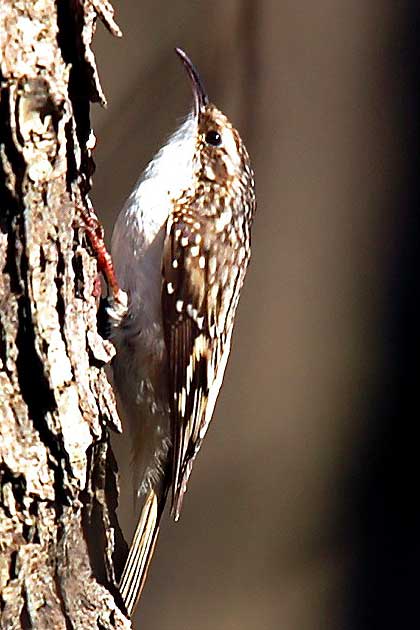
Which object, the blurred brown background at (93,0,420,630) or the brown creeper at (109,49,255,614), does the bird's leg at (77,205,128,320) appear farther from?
the blurred brown background at (93,0,420,630)

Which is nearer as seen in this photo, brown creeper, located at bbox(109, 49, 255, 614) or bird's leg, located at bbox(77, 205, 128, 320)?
bird's leg, located at bbox(77, 205, 128, 320)

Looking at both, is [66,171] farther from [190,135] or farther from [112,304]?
[190,135]

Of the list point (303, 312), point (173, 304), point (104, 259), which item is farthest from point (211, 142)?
point (303, 312)

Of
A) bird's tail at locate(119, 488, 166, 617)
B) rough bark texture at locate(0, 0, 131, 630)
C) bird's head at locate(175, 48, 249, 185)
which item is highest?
bird's head at locate(175, 48, 249, 185)

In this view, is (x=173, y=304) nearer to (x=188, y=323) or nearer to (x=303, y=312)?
(x=188, y=323)

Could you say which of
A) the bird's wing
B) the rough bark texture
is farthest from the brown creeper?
the rough bark texture

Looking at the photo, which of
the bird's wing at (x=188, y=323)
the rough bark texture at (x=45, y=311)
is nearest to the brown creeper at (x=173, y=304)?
the bird's wing at (x=188, y=323)

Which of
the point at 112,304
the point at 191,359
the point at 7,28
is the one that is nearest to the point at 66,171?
the point at 7,28
